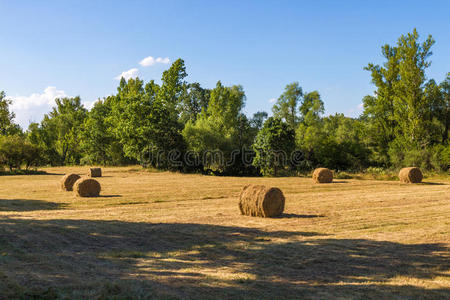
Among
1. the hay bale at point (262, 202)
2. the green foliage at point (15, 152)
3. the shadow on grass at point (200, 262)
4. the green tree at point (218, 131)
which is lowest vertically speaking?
the shadow on grass at point (200, 262)

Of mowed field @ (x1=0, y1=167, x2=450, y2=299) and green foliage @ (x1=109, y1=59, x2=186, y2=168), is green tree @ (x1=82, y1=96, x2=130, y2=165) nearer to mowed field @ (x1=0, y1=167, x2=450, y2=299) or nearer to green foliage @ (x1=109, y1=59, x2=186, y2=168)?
green foliage @ (x1=109, y1=59, x2=186, y2=168)

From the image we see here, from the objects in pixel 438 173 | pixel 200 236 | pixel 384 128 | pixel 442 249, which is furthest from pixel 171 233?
pixel 384 128

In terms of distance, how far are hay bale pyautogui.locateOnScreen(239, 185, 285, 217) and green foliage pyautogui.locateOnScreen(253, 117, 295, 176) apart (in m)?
29.0

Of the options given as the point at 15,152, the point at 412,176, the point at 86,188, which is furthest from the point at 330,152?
the point at 15,152

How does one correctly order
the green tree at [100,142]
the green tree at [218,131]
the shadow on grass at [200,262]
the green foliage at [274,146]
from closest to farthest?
the shadow on grass at [200,262], the green foliage at [274,146], the green tree at [218,131], the green tree at [100,142]

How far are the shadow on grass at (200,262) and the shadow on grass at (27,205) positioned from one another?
16.1 feet

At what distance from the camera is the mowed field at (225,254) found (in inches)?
258

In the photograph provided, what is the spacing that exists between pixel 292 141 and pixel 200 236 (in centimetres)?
3554

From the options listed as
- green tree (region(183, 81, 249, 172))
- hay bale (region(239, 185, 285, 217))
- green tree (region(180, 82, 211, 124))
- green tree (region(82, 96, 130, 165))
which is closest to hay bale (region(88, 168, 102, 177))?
green tree (region(183, 81, 249, 172))

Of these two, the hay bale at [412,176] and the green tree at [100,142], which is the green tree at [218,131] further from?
the hay bale at [412,176]

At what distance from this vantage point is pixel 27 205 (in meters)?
18.1

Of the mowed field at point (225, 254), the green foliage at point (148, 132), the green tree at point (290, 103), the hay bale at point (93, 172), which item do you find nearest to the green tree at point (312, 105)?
the green tree at point (290, 103)

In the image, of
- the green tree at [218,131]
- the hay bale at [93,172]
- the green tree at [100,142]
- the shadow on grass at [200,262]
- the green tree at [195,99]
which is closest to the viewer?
the shadow on grass at [200,262]

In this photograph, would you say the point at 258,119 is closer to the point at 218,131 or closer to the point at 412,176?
the point at 218,131
